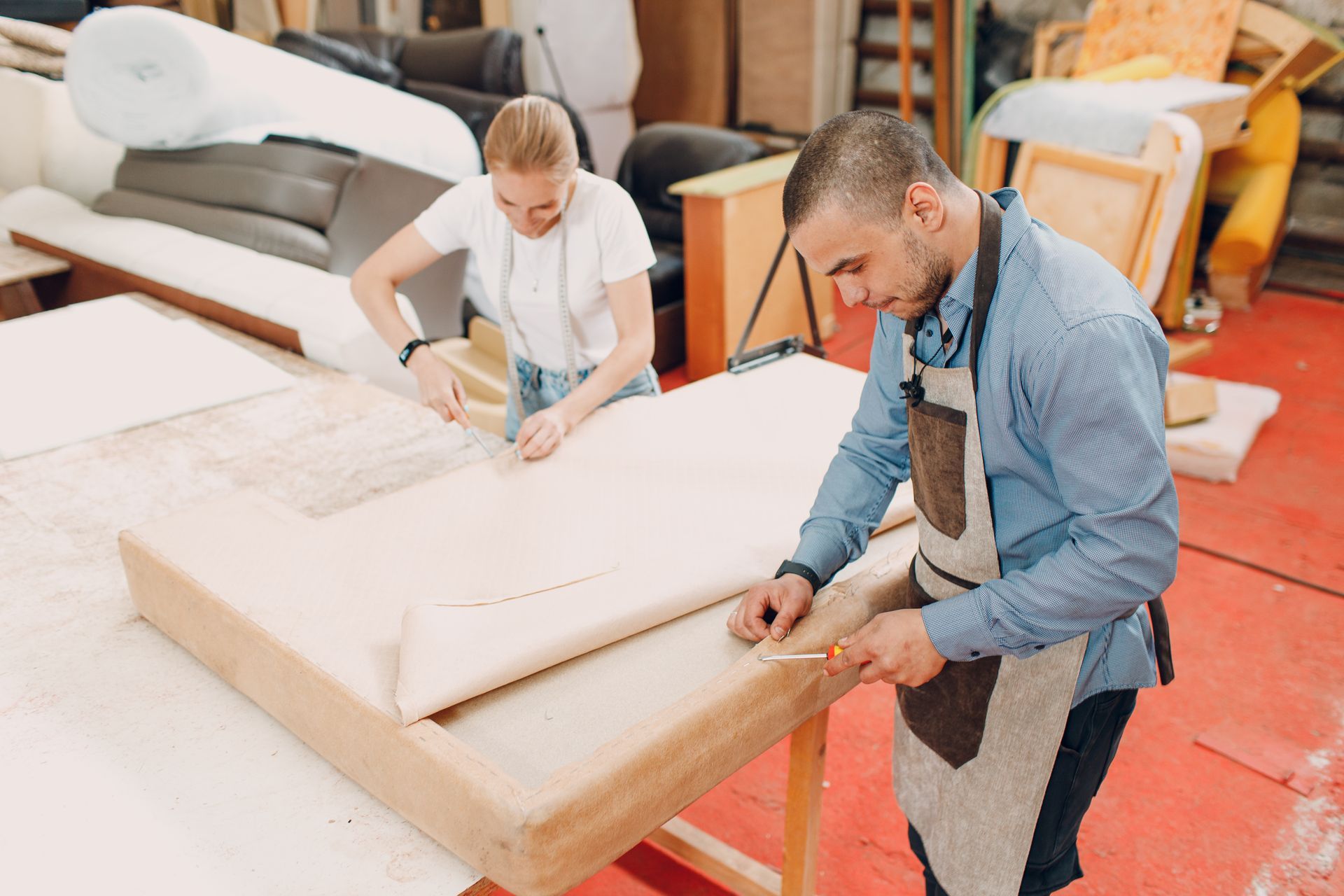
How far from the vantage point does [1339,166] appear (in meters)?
5.06

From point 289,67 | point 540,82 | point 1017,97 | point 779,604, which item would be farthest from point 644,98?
point 779,604

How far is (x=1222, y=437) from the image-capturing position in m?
3.43

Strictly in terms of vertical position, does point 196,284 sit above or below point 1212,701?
above

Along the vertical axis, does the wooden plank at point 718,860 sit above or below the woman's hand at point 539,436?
below

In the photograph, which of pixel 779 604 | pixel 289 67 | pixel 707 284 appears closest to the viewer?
pixel 779 604

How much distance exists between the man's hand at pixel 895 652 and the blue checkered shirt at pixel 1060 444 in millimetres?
19

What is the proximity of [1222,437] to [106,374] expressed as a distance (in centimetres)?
355

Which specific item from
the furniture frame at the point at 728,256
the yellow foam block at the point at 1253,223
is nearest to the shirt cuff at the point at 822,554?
the furniture frame at the point at 728,256

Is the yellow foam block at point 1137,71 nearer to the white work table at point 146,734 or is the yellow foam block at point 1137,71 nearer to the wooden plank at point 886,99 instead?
the wooden plank at point 886,99

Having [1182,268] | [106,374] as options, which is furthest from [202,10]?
[1182,268]

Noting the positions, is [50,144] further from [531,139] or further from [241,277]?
[531,139]

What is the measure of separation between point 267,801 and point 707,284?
320 cm

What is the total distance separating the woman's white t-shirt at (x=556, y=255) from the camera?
5.96 ft

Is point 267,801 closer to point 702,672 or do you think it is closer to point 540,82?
point 702,672
